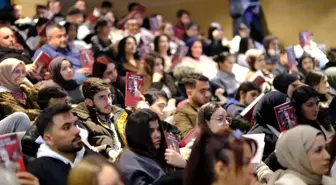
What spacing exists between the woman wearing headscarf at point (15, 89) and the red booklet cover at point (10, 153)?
1866 millimetres

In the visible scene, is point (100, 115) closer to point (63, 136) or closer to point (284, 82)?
point (63, 136)

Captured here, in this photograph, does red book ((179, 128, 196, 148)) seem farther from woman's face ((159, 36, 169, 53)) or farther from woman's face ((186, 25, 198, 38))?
woman's face ((186, 25, 198, 38))

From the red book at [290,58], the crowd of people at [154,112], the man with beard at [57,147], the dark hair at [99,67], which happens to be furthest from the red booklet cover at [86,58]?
the man with beard at [57,147]

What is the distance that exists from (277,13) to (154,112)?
7.26 meters

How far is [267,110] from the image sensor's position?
504cm

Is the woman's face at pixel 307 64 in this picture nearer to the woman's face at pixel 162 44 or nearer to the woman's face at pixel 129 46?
the woman's face at pixel 162 44

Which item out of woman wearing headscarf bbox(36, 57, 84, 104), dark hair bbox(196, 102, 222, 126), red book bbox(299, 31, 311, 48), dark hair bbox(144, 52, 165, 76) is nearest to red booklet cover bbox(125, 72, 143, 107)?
woman wearing headscarf bbox(36, 57, 84, 104)

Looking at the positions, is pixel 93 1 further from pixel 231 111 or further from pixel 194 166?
pixel 194 166

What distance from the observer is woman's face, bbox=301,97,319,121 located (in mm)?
5078

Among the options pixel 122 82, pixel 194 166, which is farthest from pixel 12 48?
pixel 194 166

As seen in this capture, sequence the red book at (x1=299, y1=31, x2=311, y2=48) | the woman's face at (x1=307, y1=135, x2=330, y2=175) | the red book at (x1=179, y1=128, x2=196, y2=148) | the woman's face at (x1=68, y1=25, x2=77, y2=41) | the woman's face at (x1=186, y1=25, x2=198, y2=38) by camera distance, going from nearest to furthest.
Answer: the woman's face at (x1=307, y1=135, x2=330, y2=175) → the red book at (x1=179, y1=128, x2=196, y2=148) → the woman's face at (x1=68, y1=25, x2=77, y2=41) → the red book at (x1=299, y1=31, x2=311, y2=48) → the woman's face at (x1=186, y1=25, x2=198, y2=38)

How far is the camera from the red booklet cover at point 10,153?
3066 mm

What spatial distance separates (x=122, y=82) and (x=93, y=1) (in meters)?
5.20

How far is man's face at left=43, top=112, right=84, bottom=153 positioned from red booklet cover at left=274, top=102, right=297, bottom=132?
5.75 feet
